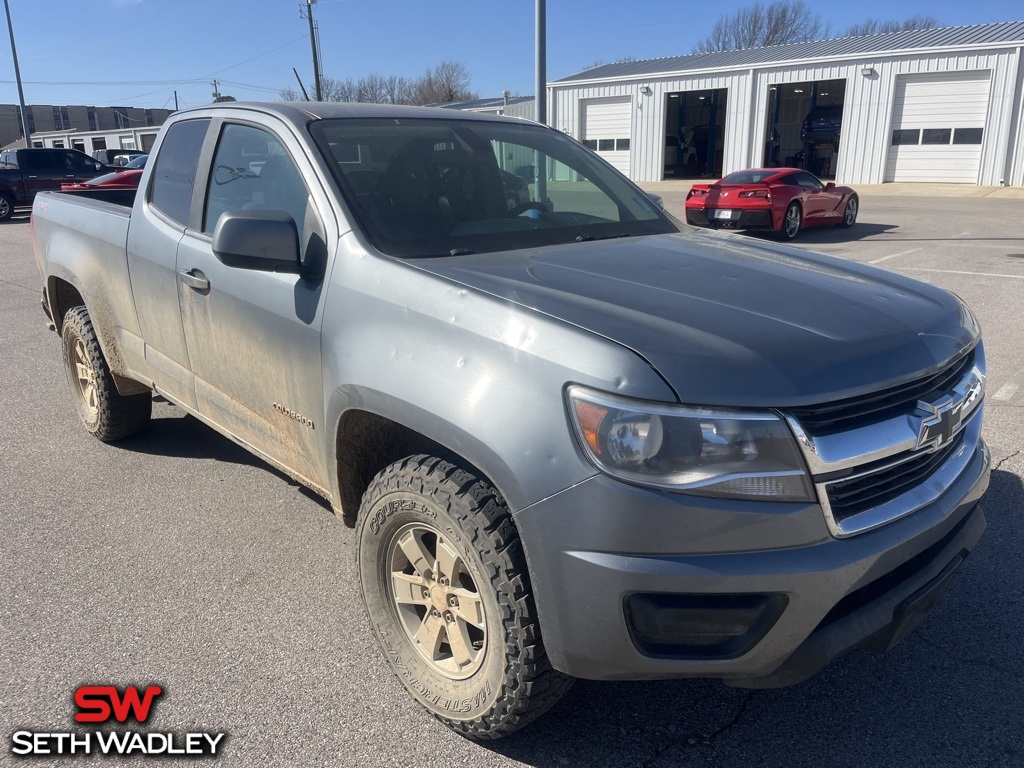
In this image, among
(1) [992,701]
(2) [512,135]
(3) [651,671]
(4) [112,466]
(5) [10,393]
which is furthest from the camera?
(5) [10,393]

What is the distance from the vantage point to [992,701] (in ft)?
8.30

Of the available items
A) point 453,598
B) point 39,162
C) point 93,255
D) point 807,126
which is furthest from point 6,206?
point 807,126

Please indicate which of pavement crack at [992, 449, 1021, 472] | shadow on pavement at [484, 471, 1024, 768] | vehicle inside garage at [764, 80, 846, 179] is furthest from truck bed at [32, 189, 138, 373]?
vehicle inside garage at [764, 80, 846, 179]

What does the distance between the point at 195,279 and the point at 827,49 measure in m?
33.1

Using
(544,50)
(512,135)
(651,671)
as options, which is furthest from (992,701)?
(544,50)

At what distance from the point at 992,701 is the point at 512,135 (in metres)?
2.87

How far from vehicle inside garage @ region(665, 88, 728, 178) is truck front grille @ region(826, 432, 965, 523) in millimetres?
36011

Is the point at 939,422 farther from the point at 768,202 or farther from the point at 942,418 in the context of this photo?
the point at 768,202

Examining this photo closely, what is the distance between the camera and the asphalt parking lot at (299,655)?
2383 mm

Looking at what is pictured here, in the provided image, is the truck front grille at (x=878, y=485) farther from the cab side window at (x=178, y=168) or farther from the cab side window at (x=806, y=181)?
the cab side window at (x=806, y=181)

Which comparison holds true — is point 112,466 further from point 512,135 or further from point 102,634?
point 512,135

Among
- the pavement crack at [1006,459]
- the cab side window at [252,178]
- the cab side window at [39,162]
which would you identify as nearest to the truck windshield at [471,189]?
the cab side window at [252,178]

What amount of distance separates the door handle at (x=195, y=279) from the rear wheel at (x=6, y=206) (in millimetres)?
22893

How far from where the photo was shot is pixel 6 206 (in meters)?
22.2
